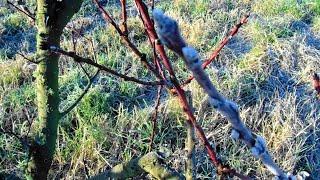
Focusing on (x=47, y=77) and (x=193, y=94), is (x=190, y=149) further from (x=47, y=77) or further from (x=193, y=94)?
(x=193, y=94)

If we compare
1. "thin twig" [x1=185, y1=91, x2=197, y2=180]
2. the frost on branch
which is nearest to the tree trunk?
"thin twig" [x1=185, y1=91, x2=197, y2=180]

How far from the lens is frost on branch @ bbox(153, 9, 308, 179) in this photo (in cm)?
37

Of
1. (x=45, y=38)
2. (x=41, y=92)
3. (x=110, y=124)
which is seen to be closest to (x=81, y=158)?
(x=110, y=124)

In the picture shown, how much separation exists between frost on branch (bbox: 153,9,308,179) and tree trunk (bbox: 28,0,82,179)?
74cm

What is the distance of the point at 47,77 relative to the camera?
1221 mm

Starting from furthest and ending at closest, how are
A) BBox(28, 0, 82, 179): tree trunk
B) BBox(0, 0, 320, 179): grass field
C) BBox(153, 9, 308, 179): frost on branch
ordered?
BBox(0, 0, 320, 179): grass field
BBox(28, 0, 82, 179): tree trunk
BBox(153, 9, 308, 179): frost on branch

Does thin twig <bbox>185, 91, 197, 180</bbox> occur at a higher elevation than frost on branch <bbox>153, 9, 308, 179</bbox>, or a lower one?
lower

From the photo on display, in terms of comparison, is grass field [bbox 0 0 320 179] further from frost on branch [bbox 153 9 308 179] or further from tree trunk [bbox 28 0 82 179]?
frost on branch [bbox 153 9 308 179]

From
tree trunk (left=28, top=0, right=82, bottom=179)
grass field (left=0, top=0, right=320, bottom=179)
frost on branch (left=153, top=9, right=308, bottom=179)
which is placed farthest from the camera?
grass field (left=0, top=0, right=320, bottom=179)

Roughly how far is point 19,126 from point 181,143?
3.30 feet

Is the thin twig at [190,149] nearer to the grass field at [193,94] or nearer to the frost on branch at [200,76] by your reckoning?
the frost on branch at [200,76]

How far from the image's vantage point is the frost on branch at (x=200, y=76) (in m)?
0.37

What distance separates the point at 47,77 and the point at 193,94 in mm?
1782

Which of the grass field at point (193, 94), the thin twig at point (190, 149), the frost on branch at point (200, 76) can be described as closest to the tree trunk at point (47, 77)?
the thin twig at point (190, 149)
